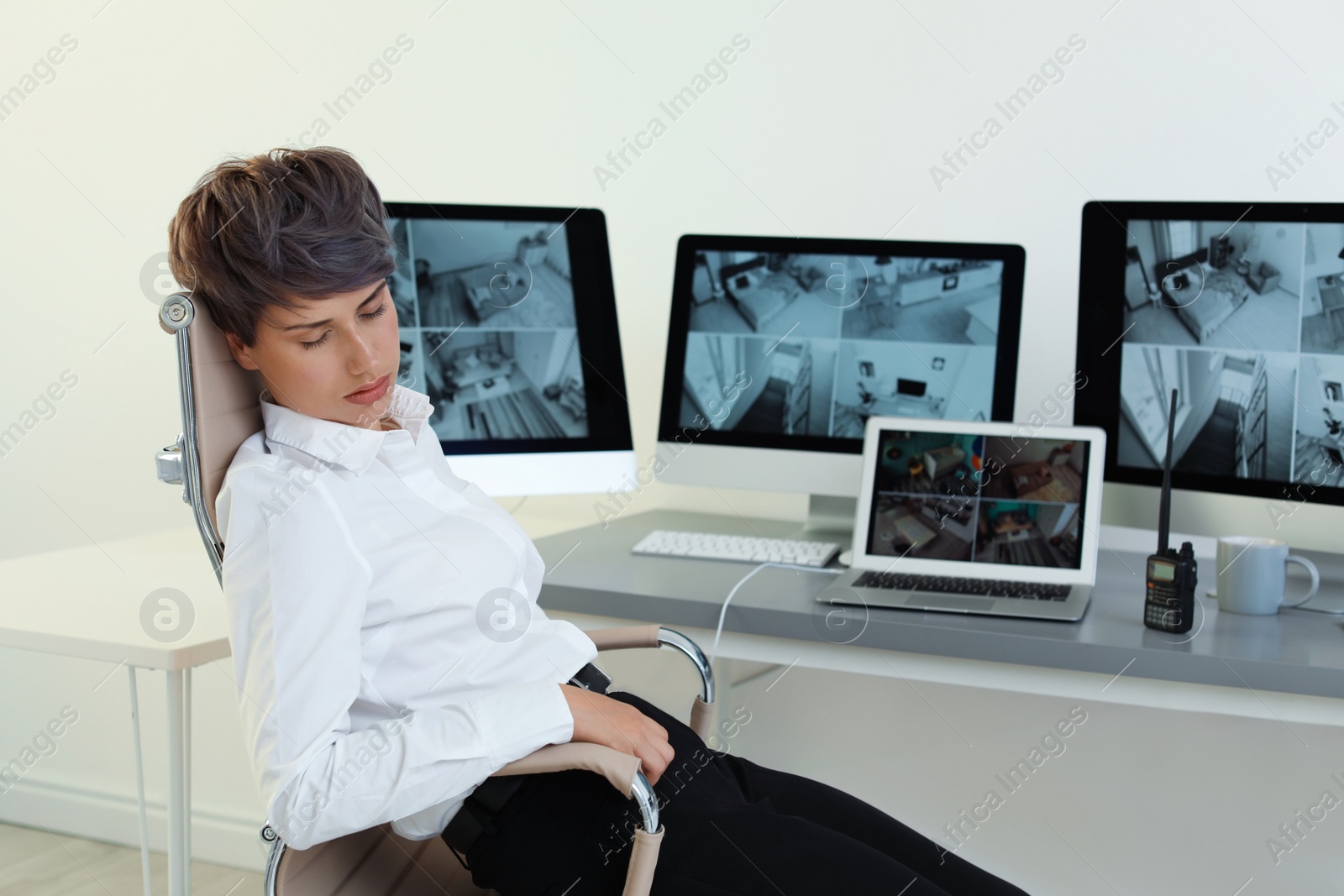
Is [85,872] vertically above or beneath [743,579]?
beneath

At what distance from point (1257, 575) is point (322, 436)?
4.14 feet

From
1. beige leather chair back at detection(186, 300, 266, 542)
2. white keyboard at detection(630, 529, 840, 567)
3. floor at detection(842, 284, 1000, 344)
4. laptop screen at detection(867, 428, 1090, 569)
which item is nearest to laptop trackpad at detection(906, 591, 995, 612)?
laptop screen at detection(867, 428, 1090, 569)

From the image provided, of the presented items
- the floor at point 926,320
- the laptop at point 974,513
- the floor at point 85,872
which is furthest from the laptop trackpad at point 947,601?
the floor at point 85,872

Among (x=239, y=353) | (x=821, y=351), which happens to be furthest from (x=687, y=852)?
(x=821, y=351)

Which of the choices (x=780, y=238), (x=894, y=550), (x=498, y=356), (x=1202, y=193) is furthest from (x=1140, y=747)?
(x=498, y=356)

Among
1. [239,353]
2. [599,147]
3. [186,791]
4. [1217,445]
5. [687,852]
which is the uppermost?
[599,147]

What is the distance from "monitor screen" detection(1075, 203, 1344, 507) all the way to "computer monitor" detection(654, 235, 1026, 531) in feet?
0.50

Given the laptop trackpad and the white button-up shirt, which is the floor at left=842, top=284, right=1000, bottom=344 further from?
the white button-up shirt

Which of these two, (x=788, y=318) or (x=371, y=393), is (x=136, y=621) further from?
(x=788, y=318)

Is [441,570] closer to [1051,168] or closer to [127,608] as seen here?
[127,608]

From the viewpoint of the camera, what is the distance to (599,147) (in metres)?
2.41

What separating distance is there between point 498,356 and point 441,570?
85 cm

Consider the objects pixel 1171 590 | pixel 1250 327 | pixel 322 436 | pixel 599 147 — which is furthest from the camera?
pixel 599 147

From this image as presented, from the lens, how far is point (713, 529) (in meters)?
2.14
